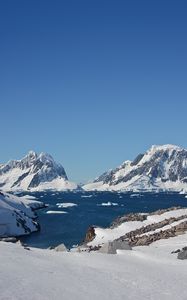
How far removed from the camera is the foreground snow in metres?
15.1

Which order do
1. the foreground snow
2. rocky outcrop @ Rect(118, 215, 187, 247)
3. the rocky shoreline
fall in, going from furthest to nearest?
the rocky shoreline < rocky outcrop @ Rect(118, 215, 187, 247) < the foreground snow

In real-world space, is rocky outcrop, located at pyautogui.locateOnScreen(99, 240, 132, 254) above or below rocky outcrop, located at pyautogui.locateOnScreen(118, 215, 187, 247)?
above

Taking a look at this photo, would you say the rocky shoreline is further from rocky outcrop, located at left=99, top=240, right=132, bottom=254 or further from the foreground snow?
the foreground snow

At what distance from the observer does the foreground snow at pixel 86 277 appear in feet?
49.5

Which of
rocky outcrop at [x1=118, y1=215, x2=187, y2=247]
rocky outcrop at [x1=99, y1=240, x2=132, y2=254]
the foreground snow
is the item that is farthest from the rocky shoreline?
the foreground snow

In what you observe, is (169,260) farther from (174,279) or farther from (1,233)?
(1,233)

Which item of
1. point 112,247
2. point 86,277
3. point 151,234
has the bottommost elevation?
point 151,234

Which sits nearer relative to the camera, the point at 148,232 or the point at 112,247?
the point at 112,247

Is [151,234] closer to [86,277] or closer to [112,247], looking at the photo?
[112,247]

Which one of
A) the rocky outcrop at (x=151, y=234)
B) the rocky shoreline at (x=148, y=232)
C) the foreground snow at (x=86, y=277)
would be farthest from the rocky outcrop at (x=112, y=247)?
the rocky outcrop at (x=151, y=234)

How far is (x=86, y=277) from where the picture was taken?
715 inches

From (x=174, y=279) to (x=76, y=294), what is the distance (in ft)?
19.7

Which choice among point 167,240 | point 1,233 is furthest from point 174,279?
point 1,233

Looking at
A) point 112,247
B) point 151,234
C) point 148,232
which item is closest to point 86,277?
point 112,247
